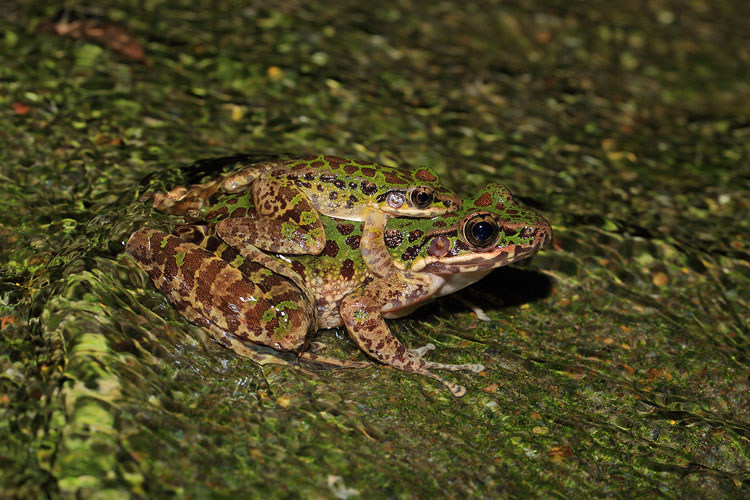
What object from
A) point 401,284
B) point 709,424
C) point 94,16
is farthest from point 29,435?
point 94,16

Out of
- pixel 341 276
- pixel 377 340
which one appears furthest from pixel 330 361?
pixel 341 276

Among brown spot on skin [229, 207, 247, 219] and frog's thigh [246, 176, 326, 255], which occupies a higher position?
frog's thigh [246, 176, 326, 255]

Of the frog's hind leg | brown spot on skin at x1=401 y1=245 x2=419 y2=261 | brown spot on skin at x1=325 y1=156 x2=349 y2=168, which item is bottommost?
the frog's hind leg

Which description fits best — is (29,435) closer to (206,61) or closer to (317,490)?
(317,490)

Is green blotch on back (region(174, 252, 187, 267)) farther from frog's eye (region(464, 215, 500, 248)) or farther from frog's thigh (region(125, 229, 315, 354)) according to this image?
frog's eye (region(464, 215, 500, 248))

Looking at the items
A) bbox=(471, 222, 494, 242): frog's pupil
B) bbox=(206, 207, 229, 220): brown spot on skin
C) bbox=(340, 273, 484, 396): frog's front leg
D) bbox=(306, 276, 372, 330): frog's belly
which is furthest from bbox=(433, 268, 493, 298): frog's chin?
bbox=(206, 207, 229, 220): brown spot on skin
